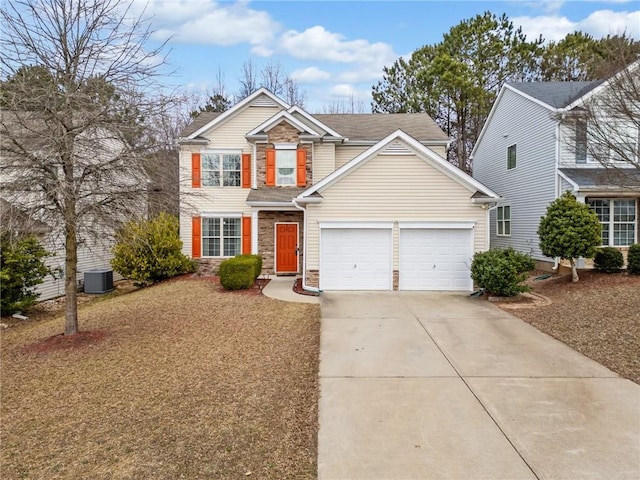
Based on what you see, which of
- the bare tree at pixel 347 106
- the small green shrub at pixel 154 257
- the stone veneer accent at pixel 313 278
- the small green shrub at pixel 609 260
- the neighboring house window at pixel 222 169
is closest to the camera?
the stone veneer accent at pixel 313 278

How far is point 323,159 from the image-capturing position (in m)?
16.5

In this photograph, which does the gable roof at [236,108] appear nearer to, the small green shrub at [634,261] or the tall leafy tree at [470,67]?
the small green shrub at [634,261]

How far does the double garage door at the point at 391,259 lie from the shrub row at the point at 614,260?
4.51 metres

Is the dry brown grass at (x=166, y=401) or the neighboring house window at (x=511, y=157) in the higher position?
the neighboring house window at (x=511, y=157)

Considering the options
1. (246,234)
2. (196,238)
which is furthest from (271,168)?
(196,238)

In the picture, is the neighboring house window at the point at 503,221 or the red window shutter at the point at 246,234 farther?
the neighboring house window at the point at 503,221

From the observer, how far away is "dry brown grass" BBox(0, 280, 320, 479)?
151 inches

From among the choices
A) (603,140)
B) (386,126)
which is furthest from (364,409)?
(386,126)

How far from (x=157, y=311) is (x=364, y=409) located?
7330mm

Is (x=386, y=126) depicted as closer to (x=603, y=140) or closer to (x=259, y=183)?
(x=259, y=183)

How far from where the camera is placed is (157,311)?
10.4 meters

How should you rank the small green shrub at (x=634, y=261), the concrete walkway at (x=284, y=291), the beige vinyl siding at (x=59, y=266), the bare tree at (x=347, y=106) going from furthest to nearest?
the bare tree at (x=347, y=106) → the beige vinyl siding at (x=59, y=266) → the small green shrub at (x=634, y=261) → the concrete walkway at (x=284, y=291)

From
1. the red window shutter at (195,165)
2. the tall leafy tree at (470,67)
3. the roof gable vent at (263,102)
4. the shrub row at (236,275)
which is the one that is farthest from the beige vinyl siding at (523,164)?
the red window shutter at (195,165)

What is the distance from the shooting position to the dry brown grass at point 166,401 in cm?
383
